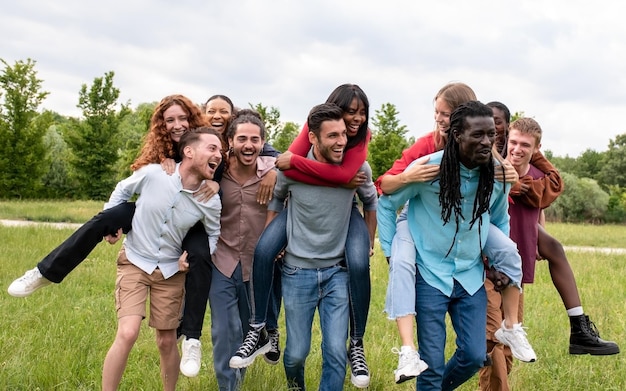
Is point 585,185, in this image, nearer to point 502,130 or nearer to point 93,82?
point 93,82

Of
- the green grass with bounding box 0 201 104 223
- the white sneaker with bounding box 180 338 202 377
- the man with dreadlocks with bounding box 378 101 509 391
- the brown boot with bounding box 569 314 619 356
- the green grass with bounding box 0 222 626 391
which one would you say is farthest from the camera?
the green grass with bounding box 0 201 104 223

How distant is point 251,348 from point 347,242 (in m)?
1.05

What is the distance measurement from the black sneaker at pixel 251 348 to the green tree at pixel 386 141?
23993 mm

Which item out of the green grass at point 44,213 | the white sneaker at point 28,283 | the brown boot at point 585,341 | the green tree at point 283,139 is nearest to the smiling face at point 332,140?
the white sneaker at point 28,283

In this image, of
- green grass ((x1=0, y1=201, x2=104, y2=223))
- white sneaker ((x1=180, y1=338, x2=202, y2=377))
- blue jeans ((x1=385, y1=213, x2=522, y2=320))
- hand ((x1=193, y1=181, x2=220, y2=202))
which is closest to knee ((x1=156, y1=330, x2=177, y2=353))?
white sneaker ((x1=180, y1=338, x2=202, y2=377))

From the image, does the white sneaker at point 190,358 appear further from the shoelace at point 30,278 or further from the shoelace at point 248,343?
the shoelace at point 30,278

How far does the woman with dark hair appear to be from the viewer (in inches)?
161

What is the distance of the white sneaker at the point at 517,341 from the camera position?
3.89m

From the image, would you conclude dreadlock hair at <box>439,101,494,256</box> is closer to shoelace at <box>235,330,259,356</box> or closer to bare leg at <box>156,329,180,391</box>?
shoelace at <box>235,330,259,356</box>

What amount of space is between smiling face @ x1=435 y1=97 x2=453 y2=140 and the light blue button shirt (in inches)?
67.9

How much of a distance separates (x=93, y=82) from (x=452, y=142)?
109 ft

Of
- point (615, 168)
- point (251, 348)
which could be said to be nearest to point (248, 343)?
point (251, 348)

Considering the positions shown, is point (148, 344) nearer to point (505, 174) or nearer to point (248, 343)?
point (248, 343)

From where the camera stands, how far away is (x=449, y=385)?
418cm
